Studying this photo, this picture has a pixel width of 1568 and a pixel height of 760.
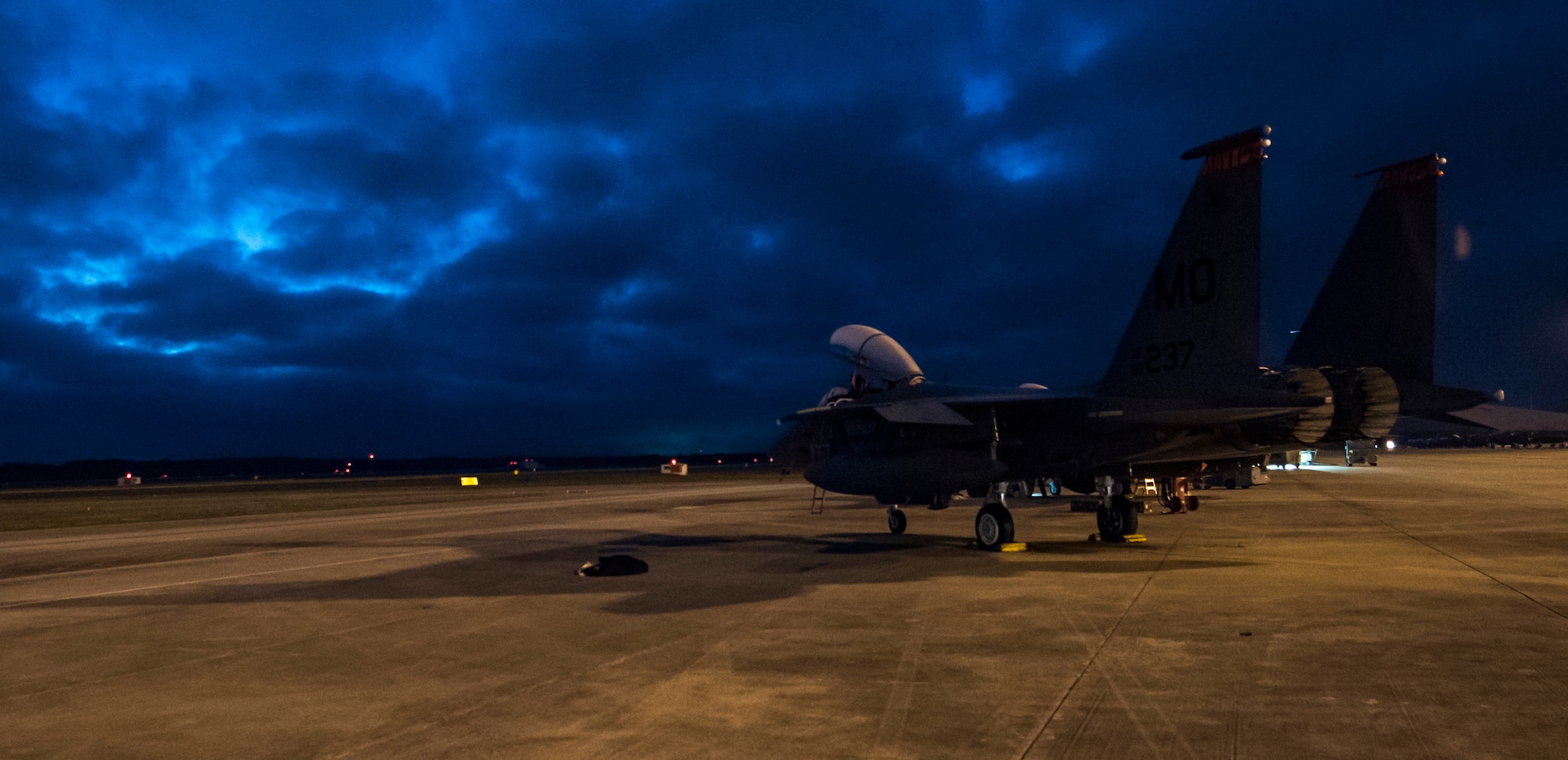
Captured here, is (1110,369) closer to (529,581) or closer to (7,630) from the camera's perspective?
(529,581)

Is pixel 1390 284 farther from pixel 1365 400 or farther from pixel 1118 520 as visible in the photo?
pixel 1118 520

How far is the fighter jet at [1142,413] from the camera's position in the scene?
12625 millimetres

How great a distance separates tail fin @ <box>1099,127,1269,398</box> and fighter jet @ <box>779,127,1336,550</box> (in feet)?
0.06

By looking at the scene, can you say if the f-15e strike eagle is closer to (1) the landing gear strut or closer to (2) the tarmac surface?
(1) the landing gear strut

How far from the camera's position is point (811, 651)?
8070mm

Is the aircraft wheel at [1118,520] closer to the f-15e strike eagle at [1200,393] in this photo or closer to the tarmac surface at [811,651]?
the f-15e strike eagle at [1200,393]

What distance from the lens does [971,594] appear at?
435 inches

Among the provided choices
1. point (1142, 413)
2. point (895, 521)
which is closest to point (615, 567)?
point (895, 521)

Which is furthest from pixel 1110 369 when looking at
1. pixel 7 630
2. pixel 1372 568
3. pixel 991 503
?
pixel 7 630

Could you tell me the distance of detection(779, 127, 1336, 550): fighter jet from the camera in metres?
12.6

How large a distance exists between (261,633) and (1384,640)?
10916mm

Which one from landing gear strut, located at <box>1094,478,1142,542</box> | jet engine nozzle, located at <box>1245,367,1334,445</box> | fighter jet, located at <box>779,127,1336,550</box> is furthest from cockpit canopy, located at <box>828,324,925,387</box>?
jet engine nozzle, located at <box>1245,367,1334,445</box>

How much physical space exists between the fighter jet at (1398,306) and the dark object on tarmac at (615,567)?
11.1m

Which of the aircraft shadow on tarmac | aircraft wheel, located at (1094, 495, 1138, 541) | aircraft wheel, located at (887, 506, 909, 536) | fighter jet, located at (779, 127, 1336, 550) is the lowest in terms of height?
the aircraft shadow on tarmac
